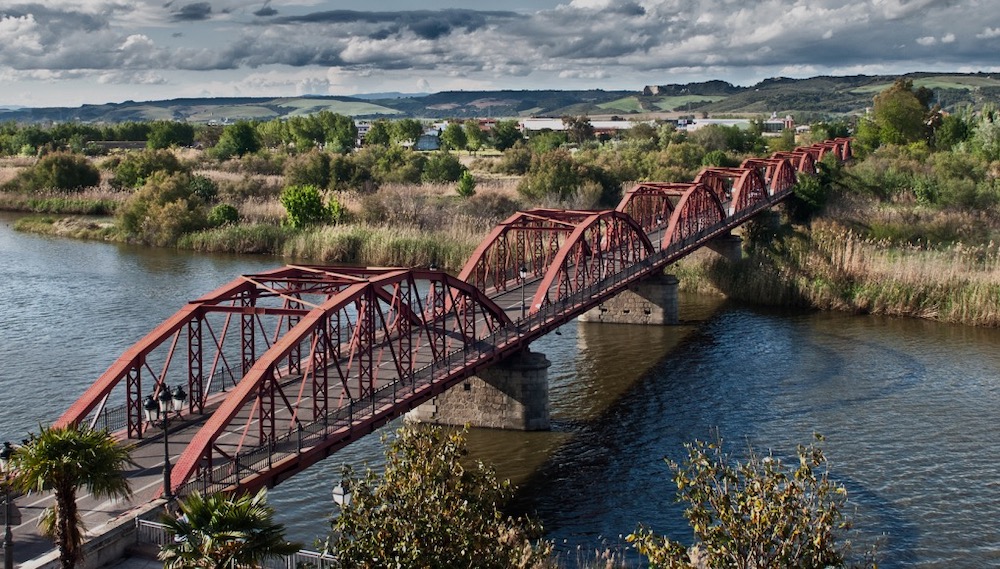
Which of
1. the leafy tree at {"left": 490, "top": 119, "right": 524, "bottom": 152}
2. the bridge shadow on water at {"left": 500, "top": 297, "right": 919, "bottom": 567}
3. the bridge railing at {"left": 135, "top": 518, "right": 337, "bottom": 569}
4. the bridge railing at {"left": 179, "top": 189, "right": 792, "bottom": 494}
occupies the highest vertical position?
the leafy tree at {"left": 490, "top": 119, "right": 524, "bottom": 152}

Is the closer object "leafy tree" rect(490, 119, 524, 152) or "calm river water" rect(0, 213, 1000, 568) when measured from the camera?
"calm river water" rect(0, 213, 1000, 568)

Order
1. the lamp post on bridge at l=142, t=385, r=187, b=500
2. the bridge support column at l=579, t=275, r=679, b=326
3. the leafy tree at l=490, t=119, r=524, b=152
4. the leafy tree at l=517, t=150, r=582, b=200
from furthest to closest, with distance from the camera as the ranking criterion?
the leafy tree at l=490, t=119, r=524, b=152 → the leafy tree at l=517, t=150, r=582, b=200 → the bridge support column at l=579, t=275, r=679, b=326 → the lamp post on bridge at l=142, t=385, r=187, b=500

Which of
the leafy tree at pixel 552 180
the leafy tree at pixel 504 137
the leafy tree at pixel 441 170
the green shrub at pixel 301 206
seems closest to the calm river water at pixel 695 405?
the green shrub at pixel 301 206

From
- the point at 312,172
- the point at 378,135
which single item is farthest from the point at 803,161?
the point at 378,135

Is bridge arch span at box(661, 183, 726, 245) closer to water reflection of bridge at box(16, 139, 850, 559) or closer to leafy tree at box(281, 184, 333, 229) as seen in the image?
water reflection of bridge at box(16, 139, 850, 559)

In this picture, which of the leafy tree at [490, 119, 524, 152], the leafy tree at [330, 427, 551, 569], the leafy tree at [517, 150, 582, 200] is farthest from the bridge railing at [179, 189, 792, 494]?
the leafy tree at [490, 119, 524, 152]

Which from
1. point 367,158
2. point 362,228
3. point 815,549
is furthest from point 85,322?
point 367,158

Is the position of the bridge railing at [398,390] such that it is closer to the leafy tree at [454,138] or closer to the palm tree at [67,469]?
the palm tree at [67,469]

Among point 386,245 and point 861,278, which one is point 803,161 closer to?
point 861,278

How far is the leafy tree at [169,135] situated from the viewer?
181m

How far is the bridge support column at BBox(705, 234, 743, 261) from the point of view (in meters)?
73.8

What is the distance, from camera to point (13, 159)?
151 metres

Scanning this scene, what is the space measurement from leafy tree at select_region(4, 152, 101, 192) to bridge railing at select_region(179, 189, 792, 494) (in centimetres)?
7872

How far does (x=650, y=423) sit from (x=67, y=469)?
2796cm
